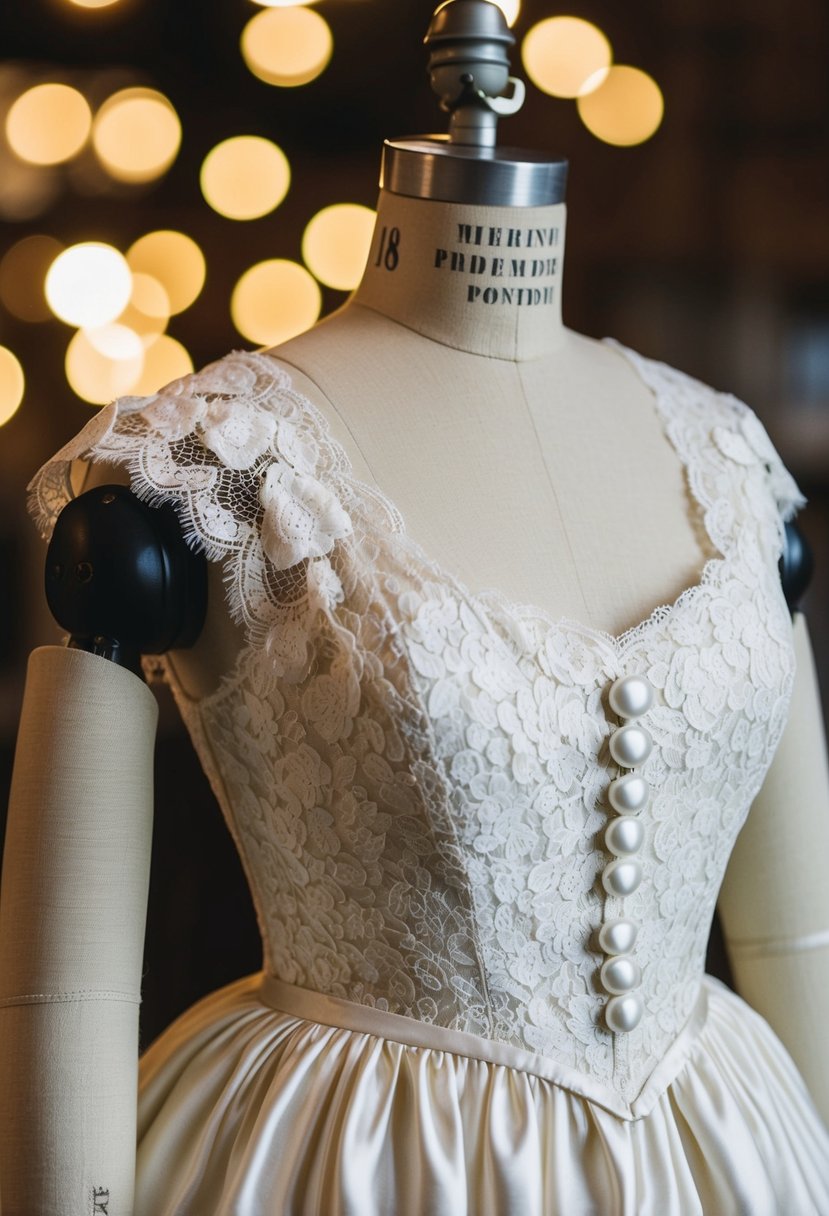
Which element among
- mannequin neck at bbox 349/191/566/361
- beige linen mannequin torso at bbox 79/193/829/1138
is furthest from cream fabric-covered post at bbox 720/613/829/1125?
mannequin neck at bbox 349/191/566/361

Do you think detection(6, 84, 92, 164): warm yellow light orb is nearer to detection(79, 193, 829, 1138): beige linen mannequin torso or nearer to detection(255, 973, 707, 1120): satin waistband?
detection(79, 193, 829, 1138): beige linen mannequin torso

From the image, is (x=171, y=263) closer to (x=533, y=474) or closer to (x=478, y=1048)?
(x=533, y=474)

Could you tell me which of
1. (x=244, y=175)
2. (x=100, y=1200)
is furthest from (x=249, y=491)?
(x=244, y=175)

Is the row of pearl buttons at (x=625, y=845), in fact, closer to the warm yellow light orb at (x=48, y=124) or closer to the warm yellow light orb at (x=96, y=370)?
the warm yellow light orb at (x=96, y=370)

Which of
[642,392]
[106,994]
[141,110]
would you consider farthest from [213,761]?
[141,110]

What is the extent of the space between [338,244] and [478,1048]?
2.25m

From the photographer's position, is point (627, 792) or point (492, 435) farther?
point (492, 435)

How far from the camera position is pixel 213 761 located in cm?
94

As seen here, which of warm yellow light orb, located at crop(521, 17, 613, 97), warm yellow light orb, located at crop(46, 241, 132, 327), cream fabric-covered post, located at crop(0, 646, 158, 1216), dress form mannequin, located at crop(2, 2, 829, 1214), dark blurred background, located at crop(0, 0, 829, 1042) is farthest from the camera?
dark blurred background, located at crop(0, 0, 829, 1042)

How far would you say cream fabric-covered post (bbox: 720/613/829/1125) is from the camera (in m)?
1.08

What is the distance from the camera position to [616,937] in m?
0.87

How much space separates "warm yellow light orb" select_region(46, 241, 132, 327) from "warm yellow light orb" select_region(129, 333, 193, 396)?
6.5 inches

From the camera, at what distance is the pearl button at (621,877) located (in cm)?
87

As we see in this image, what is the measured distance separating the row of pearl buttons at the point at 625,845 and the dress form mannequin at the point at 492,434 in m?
0.09
